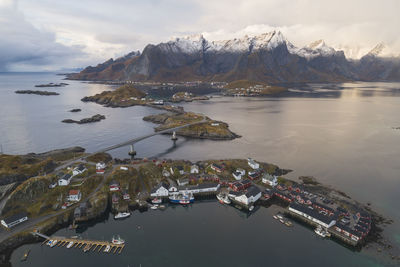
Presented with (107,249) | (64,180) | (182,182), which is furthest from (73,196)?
(182,182)

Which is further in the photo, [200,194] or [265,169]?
[265,169]

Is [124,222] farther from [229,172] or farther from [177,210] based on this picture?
[229,172]

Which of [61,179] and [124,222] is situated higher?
[61,179]

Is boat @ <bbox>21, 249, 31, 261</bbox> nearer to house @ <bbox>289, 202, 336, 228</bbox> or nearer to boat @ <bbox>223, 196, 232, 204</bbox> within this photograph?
boat @ <bbox>223, 196, 232, 204</bbox>

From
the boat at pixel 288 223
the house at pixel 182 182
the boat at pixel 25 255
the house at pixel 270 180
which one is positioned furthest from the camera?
the house at pixel 270 180

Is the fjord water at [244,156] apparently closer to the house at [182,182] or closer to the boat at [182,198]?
the boat at [182,198]

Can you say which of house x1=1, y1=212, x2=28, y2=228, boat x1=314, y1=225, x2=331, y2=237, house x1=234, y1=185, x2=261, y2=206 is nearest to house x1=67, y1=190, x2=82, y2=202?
house x1=1, y1=212, x2=28, y2=228

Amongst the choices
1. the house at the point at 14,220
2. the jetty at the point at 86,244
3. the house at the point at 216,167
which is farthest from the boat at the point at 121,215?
the house at the point at 216,167

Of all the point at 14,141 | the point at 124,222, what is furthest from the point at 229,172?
the point at 14,141
